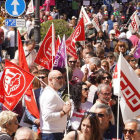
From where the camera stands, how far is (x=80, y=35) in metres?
12.6

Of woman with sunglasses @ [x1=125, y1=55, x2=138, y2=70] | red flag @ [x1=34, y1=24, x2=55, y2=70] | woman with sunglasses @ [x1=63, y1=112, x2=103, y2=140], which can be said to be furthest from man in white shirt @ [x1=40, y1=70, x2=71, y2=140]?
woman with sunglasses @ [x1=125, y1=55, x2=138, y2=70]

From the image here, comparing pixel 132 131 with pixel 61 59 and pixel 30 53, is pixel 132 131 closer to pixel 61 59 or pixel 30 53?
pixel 61 59

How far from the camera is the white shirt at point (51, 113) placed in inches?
270

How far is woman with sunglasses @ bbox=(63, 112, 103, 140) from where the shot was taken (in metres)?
5.66

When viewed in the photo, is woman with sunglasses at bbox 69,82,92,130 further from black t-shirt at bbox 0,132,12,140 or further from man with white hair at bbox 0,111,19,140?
black t-shirt at bbox 0,132,12,140

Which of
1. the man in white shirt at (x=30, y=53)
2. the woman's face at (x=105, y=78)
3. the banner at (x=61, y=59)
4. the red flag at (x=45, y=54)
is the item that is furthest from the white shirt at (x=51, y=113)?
the man in white shirt at (x=30, y=53)

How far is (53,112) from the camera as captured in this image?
6.89 meters

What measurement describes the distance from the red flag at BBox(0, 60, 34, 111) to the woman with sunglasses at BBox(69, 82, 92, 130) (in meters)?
0.70

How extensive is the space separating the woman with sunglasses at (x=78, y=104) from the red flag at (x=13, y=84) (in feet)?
2.29

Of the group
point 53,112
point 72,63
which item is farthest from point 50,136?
point 72,63

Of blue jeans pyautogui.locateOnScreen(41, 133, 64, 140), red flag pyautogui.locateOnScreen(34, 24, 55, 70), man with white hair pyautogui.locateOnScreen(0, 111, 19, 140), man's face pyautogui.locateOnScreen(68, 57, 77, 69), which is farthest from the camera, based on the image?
red flag pyautogui.locateOnScreen(34, 24, 55, 70)

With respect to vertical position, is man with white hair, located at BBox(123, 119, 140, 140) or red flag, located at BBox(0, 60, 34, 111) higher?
red flag, located at BBox(0, 60, 34, 111)

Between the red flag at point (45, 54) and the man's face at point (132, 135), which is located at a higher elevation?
the red flag at point (45, 54)

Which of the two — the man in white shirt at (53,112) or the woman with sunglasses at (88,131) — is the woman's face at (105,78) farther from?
the woman with sunglasses at (88,131)
